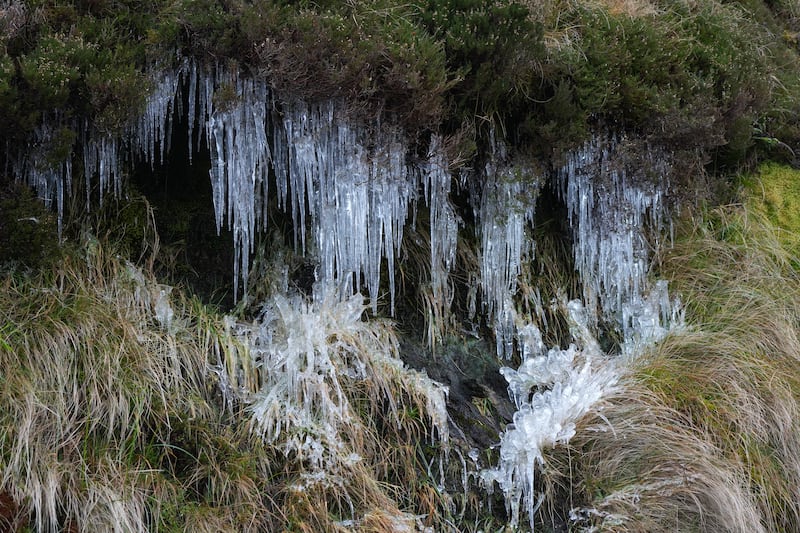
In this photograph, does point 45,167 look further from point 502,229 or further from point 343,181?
point 502,229

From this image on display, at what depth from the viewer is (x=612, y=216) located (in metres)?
4.48

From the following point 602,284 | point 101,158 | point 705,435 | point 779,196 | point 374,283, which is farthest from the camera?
point 779,196

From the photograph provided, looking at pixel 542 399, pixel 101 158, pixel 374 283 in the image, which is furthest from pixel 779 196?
pixel 101 158

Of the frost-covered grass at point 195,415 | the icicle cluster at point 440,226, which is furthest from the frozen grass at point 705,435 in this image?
the icicle cluster at point 440,226

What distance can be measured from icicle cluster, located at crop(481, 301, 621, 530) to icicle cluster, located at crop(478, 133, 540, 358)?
0.16 m

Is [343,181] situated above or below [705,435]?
above

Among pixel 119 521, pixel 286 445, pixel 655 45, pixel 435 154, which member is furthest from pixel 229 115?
pixel 655 45

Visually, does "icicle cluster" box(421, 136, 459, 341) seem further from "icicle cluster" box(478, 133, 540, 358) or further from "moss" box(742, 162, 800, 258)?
"moss" box(742, 162, 800, 258)

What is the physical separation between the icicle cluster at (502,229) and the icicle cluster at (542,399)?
0.16 metres

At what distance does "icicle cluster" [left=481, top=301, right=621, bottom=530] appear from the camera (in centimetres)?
370

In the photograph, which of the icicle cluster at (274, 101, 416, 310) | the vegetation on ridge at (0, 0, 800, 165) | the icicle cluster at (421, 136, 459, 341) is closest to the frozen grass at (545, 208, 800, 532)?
the icicle cluster at (421, 136, 459, 341)

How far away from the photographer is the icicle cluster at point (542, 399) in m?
3.70

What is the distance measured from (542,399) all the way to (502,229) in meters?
0.98

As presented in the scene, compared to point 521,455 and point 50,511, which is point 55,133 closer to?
point 50,511
